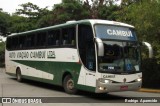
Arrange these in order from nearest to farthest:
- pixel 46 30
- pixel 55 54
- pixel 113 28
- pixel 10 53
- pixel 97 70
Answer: pixel 97 70 < pixel 113 28 < pixel 55 54 < pixel 46 30 < pixel 10 53

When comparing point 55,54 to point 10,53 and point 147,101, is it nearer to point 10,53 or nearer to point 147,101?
point 147,101

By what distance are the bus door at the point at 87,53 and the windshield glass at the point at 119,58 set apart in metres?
0.48

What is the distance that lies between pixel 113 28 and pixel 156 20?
478cm

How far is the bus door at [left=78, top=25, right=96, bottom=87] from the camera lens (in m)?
14.4

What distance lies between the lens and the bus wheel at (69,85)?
16297mm

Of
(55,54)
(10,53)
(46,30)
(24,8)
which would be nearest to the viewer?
(55,54)

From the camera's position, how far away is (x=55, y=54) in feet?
58.0

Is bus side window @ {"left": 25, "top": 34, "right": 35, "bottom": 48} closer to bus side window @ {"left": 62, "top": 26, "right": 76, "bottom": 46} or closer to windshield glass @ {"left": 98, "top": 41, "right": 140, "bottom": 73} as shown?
bus side window @ {"left": 62, "top": 26, "right": 76, "bottom": 46}

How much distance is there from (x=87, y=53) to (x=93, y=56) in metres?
0.61

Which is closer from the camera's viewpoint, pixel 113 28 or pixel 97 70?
pixel 97 70

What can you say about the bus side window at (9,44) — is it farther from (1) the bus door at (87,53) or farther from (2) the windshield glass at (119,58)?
(2) the windshield glass at (119,58)

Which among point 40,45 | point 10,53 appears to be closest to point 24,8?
point 10,53

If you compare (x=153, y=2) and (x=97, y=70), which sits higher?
(x=153, y=2)

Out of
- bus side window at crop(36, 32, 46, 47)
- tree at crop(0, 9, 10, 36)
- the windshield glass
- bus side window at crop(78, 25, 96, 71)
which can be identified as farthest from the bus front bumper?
tree at crop(0, 9, 10, 36)
